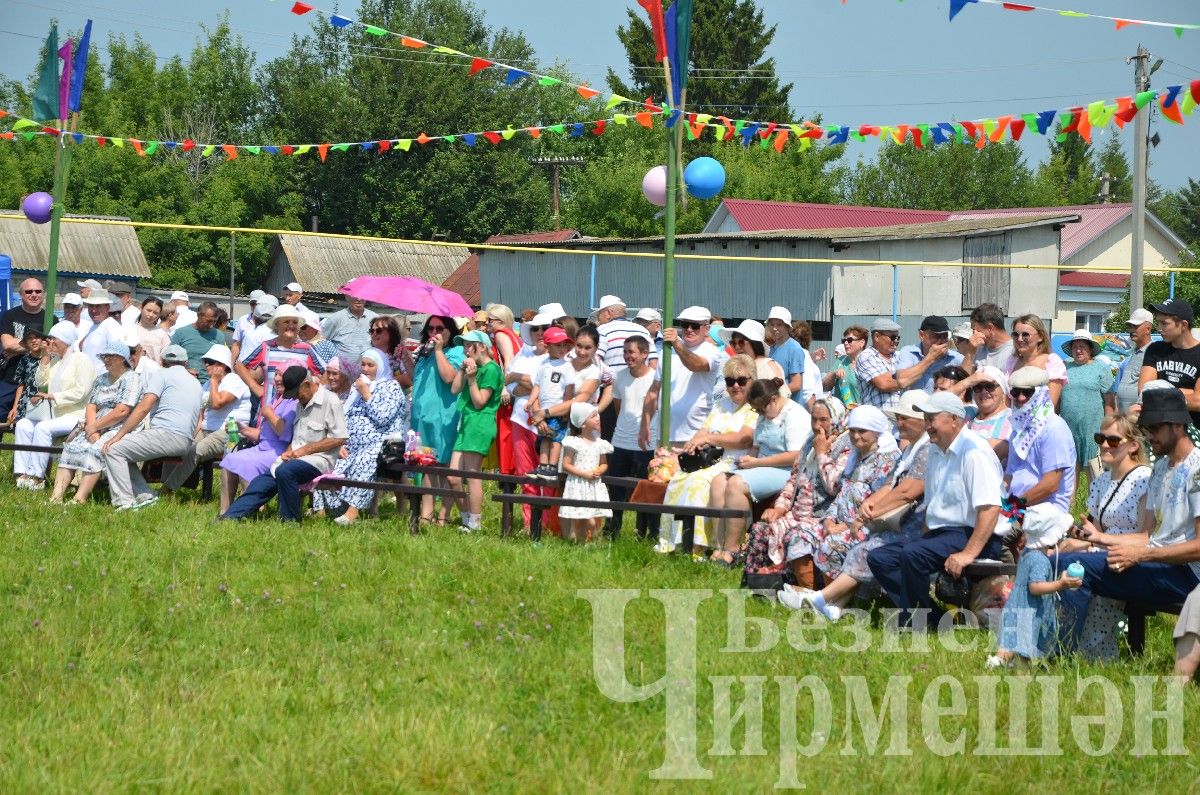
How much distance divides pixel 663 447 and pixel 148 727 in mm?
4840

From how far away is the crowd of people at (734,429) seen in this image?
22.5 feet

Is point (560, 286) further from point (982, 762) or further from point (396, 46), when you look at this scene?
point (396, 46)

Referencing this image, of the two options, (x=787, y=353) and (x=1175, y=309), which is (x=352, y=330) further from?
(x=1175, y=309)

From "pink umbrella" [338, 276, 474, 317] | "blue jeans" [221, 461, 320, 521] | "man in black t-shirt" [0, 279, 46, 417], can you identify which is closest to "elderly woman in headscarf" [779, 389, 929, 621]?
"blue jeans" [221, 461, 320, 521]

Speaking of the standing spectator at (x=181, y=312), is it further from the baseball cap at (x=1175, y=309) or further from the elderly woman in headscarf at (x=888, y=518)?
the baseball cap at (x=1175, y=309)

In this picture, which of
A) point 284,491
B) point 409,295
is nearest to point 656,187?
point 409,295

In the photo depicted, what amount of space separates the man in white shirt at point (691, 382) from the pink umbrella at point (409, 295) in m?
2.28

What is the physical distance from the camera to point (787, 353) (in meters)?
11.3

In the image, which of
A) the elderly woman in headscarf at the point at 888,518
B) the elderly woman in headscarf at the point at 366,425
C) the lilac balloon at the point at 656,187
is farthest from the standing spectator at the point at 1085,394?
the elderly woman in headscarf at the point at 366,425

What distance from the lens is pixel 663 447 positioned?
32.3 ft

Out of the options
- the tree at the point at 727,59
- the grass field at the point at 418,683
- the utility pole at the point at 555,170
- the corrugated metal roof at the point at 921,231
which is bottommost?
the grass field at the point at 418,683

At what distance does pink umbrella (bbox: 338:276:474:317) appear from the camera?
1170 cm

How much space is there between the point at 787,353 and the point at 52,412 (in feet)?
21.0

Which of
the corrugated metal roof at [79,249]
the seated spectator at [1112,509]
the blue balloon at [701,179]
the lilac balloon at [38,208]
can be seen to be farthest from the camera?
the corrugated metal roof at [79,249]
